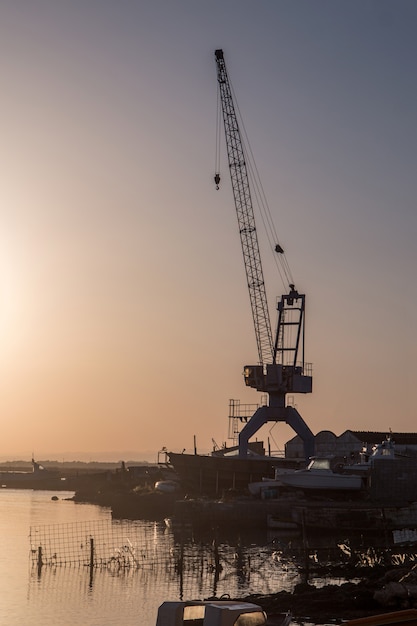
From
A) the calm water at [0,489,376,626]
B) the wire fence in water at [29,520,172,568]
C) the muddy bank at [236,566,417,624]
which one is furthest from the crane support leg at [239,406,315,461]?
the muddy bank at [236,566,417,624]

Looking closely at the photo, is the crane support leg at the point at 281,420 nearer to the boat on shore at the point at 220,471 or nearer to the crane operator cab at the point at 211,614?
the boat on shore at the point at 220,471

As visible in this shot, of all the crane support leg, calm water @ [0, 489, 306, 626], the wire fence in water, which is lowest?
calm water @ [0, 489, 306, 626]

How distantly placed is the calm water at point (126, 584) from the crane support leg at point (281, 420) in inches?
1237

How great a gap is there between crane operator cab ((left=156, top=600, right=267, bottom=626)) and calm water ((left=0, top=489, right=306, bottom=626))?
37.4 ft

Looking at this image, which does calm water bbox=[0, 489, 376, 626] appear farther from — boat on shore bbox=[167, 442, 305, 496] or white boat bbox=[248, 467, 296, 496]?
boat on shore bbox=[167, 442, 305, 496]

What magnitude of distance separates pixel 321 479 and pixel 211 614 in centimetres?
4752

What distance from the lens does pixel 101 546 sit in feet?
213

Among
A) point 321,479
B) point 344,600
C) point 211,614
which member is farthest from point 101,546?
point 211,614

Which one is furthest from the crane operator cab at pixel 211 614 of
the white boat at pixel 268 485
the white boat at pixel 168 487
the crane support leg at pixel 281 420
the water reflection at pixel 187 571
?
the white boat at pixel 168 487

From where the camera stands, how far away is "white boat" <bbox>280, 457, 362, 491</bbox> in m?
71.8

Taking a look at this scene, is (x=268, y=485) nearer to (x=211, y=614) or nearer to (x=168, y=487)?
(x=168, y=487)

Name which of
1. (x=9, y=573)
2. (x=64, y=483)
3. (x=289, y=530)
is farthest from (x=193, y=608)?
(x=64, y=483)

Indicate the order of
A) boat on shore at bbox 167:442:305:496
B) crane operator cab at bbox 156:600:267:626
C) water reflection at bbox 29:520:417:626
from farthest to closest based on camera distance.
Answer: boat on shore at bbox 167:442:305:496 < water reflection at bbox 29:520:417:626 < crane operator cab at bbox 156:600:267:626

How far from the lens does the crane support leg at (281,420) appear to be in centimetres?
9538
